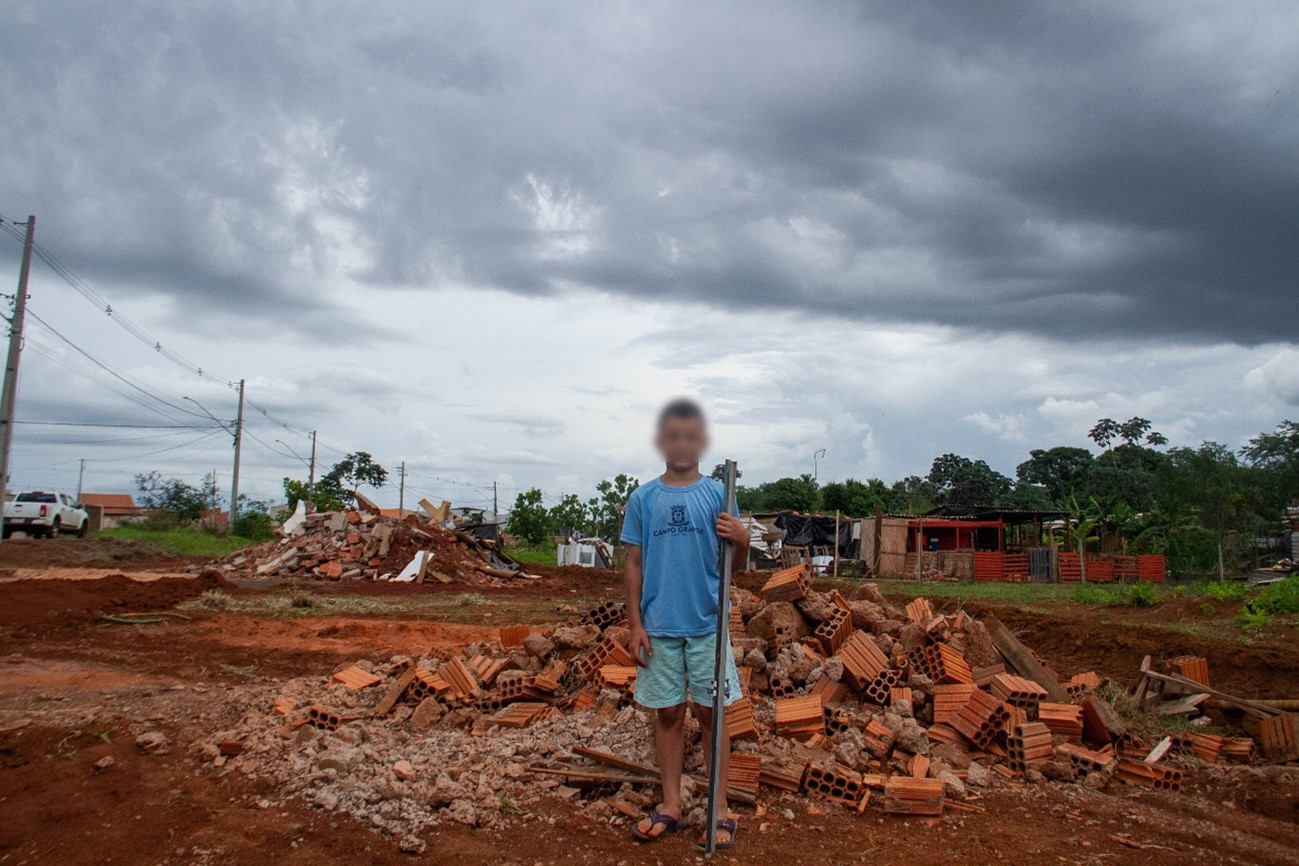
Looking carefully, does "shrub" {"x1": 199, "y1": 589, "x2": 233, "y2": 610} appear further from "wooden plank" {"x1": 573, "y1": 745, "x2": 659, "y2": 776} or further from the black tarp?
the black tarp

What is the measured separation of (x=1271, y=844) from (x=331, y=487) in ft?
→ 175

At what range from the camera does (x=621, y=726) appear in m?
5.23

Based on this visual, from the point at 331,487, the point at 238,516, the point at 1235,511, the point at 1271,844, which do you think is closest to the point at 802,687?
the point at 1271,844

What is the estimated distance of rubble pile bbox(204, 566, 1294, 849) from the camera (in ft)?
14.7

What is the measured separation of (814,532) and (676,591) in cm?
3197

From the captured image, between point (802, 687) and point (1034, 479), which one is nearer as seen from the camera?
point (802, 687)

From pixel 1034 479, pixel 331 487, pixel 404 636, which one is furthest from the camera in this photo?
pixel 1034 479

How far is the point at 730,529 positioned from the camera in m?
3.71

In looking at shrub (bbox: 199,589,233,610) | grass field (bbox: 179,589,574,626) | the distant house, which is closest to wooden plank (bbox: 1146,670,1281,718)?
grass field (bbox: 179,589,574,626)

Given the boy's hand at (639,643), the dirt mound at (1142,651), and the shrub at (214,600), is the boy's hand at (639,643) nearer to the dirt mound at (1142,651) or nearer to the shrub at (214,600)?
the dirt mound at (1142,651)

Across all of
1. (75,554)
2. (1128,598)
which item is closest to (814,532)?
(1128,598)

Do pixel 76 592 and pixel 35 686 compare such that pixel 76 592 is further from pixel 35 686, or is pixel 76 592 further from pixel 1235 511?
pixel 1235 511

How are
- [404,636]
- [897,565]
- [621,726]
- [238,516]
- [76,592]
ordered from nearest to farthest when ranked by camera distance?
[621,726] < [404,636] < [76,592] < [897,565] < [238,516]

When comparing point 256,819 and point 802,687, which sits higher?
point 802,687
